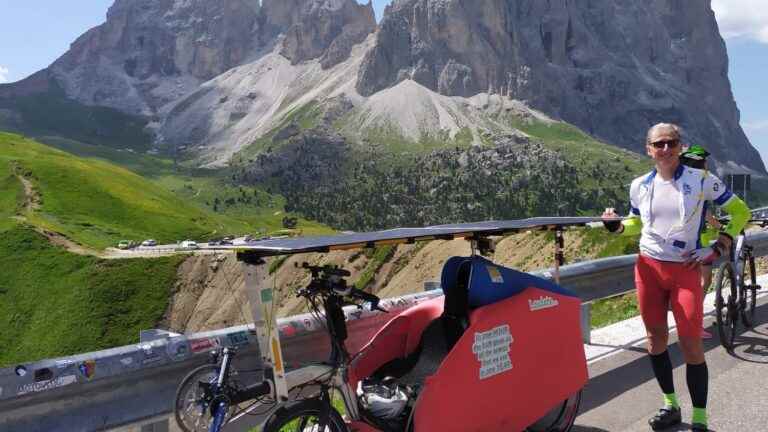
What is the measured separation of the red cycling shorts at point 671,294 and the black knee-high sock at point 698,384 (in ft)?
1.04

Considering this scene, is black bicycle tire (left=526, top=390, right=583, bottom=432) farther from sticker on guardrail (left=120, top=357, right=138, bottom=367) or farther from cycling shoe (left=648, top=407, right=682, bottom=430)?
sticker on guardrail (left=120, top=357, right=138, bottom=367)

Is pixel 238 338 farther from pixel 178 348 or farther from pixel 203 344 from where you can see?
pixel 178 348

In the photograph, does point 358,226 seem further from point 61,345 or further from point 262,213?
point 61,345

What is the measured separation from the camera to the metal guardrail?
164 inches

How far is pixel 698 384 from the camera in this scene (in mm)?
6055

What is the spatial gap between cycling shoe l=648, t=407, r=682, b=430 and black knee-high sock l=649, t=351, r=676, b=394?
0.19 meters

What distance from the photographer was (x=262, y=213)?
648ft

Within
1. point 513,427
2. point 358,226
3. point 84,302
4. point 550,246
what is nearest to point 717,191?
point 513,427

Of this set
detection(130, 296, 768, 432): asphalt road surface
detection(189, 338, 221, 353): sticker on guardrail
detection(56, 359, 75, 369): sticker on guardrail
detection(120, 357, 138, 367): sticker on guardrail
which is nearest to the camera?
detection(56, 359, 75, 369): sticker on guardrail

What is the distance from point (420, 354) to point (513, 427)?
2.99 ft

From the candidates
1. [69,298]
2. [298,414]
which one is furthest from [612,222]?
[69,298]

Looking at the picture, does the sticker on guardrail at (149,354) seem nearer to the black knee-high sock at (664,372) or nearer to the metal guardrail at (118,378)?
the metal guardrail at (118,378)

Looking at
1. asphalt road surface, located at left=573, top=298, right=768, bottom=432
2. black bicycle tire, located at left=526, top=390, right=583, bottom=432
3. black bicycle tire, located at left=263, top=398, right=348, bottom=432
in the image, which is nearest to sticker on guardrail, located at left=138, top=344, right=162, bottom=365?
black bicycle tire, located at left=263, top=398, right=348, bottom=432

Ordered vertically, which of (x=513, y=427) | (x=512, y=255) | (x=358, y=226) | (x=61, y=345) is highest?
(x=513, y=427)
